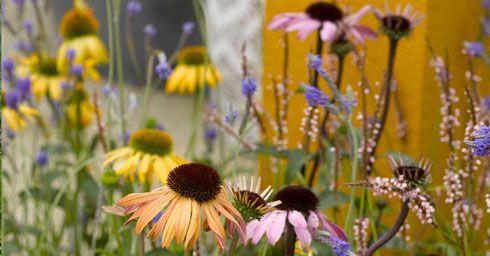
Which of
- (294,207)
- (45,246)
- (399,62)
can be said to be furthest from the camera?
(399,62)

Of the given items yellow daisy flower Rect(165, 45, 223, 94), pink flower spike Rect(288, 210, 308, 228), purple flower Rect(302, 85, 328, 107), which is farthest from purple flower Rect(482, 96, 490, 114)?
yellow daisy flower Rect(165, 45, 223, 94)

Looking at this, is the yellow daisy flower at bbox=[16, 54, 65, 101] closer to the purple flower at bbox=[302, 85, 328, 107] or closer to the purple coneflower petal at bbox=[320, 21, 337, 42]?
the purple coneflower petal at bbox=[320, 21, 337, 42]

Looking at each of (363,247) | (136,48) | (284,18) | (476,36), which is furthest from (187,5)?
(363,247)

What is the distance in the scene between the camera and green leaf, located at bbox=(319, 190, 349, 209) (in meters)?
1.11

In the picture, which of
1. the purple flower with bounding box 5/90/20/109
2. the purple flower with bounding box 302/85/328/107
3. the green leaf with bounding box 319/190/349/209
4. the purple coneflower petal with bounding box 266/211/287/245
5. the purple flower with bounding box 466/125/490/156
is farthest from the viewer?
the purple flower with bounding box 5/90/20/109

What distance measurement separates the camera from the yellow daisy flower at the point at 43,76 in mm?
1830

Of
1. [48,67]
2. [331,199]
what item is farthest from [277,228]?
[48,67]

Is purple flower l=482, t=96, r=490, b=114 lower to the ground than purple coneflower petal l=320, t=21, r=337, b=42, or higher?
lower

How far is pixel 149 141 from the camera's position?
1.18 m

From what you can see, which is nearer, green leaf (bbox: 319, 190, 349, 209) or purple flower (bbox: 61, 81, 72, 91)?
green leaf (bbox: 319, 190, 349, 209)

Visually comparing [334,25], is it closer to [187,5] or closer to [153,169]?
[153,169]

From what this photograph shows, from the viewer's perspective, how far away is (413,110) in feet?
5.34

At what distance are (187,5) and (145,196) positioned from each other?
362 centimetres

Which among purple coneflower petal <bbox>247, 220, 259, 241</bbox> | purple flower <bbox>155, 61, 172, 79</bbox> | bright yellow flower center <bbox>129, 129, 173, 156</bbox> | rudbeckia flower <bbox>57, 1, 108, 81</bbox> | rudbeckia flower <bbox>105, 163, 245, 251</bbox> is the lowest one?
purple coneflower petal <bbox>247, 220, 259, 241</bbox>
